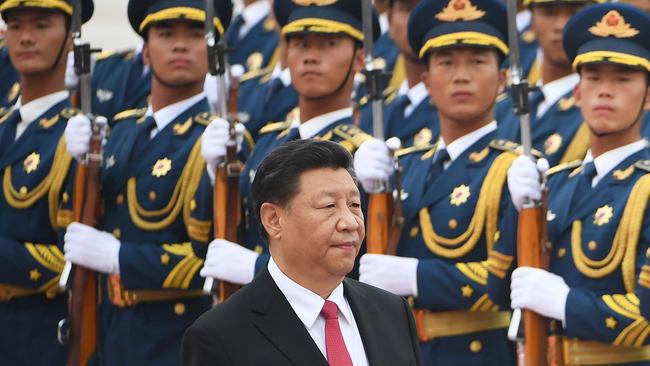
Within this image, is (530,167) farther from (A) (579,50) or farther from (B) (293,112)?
(B) (293,112)

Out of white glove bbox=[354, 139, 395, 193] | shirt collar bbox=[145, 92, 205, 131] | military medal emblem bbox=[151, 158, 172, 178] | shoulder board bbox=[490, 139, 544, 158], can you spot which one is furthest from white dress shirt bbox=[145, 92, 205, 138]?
shoulder board bbox=[490, 139, 544, 158]

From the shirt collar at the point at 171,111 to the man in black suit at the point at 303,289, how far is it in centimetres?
353

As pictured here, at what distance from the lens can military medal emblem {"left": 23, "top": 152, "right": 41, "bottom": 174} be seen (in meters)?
8.17

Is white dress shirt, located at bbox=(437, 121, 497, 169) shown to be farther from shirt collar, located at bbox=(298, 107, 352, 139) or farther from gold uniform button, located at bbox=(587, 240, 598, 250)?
gold uniform button, located at bbox=(587, 240, 598, 250)

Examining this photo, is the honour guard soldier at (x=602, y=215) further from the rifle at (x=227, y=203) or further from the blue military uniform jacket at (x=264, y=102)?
the blue military uniform jacket at (x=264, y=102)

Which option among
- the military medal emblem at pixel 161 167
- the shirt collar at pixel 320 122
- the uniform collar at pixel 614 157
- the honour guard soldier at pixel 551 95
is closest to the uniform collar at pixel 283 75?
the honour guard soldier at pixel 551 95

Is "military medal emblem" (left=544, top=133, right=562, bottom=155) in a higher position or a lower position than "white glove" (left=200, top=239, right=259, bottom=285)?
higher

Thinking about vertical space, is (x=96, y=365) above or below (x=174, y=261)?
below

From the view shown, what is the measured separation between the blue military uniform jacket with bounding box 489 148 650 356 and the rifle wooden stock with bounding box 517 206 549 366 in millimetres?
122

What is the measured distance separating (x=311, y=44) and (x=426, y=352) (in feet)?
5.07

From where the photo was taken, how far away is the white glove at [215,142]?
7.54 meters

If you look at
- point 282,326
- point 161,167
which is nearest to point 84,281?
point 161,167

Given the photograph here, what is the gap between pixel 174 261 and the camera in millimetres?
7676

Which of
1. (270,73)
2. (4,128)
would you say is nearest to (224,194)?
(4,128)
